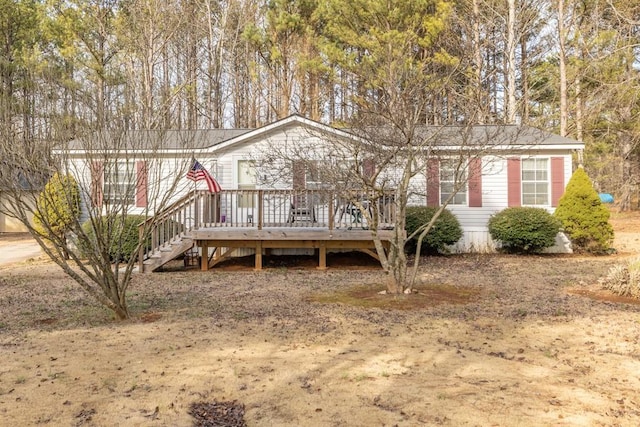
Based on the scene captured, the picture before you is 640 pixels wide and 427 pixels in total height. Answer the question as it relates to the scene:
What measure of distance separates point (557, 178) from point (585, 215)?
1.28 m

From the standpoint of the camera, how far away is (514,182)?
41.5 feet

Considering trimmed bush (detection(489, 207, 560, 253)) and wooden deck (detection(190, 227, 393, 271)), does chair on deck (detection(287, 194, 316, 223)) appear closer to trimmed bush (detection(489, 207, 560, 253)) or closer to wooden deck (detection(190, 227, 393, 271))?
wooden deck (detection(190, 227, 393, 271))

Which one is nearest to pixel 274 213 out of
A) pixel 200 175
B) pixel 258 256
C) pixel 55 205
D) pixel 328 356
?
pixel 258 256

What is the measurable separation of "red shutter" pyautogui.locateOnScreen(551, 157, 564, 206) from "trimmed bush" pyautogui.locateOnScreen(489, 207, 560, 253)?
0.86 meters

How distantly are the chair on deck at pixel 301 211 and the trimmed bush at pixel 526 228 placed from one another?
477 centimetres

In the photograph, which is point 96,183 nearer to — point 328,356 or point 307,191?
point 328,356

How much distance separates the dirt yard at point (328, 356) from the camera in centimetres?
326

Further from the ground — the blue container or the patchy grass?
the blue container

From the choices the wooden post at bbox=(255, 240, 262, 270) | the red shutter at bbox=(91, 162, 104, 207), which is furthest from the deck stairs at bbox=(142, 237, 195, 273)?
the red shutter at bbox=(91, 162, 104, 207)

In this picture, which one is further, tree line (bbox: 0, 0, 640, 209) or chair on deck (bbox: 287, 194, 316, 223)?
tree line (bbox: 0, 0, 640, 209)

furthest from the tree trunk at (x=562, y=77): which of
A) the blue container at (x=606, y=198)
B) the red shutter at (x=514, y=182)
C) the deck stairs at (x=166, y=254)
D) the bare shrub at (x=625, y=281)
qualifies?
the blue container at (x=606, y=198)

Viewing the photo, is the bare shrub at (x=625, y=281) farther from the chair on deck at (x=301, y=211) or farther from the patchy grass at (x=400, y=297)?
the chair on deck at (x=301, y=211)

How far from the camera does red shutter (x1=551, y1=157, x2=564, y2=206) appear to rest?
12.6m

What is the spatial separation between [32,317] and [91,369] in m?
2.65
